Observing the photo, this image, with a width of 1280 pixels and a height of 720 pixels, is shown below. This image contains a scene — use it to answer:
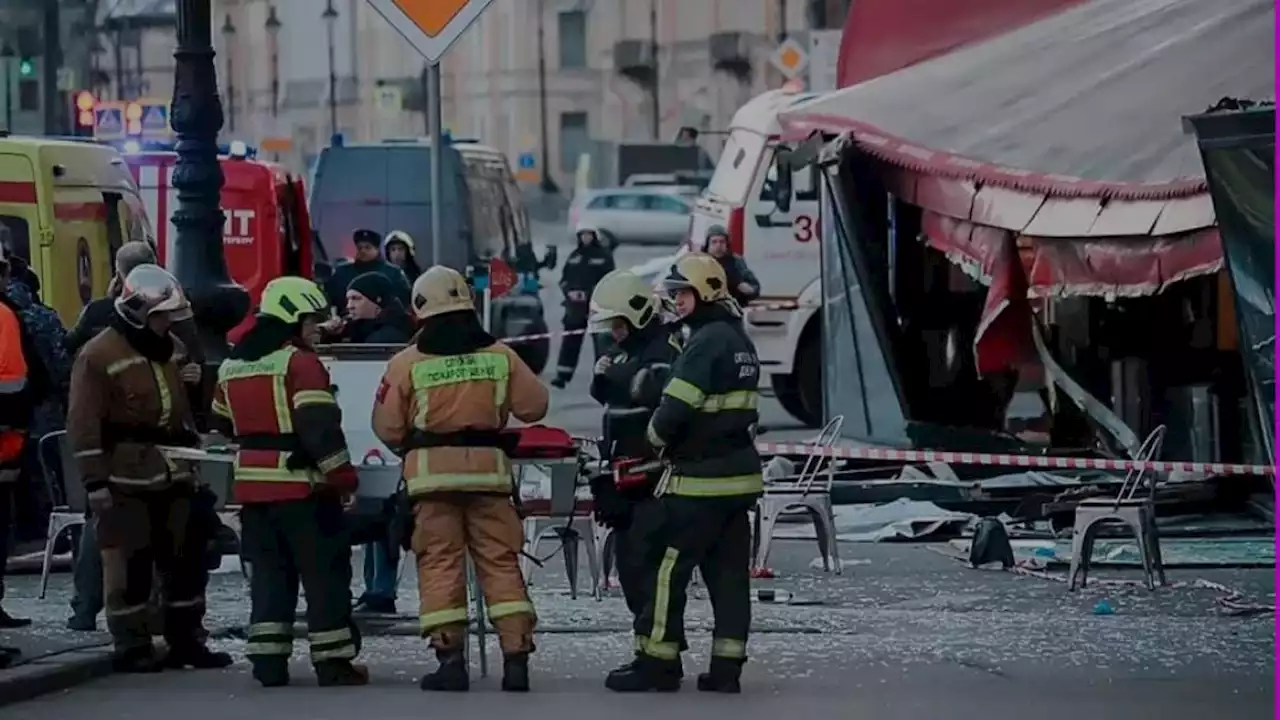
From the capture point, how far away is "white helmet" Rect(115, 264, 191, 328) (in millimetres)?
10805

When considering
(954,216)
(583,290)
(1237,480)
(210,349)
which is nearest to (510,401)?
(210,349)

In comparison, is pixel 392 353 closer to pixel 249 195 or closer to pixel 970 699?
pixel 970 699

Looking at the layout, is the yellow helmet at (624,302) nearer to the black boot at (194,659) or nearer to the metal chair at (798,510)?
the black boot at (194,659)

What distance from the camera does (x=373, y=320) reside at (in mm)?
13477

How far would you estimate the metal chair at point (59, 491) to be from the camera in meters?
12.8

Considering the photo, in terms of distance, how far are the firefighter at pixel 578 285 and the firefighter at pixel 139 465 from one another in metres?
16.4

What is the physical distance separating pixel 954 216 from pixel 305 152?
173 feet

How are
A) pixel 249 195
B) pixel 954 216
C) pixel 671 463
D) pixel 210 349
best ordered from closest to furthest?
pixel 671 463, pixel 210 349, pixel 954 216, pixel 249 195

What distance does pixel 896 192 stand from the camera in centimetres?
1681

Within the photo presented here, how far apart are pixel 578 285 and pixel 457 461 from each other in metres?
17.6

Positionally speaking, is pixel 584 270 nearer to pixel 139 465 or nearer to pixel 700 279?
pixel 139 465

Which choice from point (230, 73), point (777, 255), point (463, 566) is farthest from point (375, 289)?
point (230, 73)

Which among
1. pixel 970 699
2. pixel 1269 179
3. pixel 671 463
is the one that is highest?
pixel 1269 179

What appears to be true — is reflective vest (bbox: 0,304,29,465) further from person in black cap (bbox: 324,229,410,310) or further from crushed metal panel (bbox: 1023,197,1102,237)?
crushed metal panel (bbox: 1023,197,1102,237)
